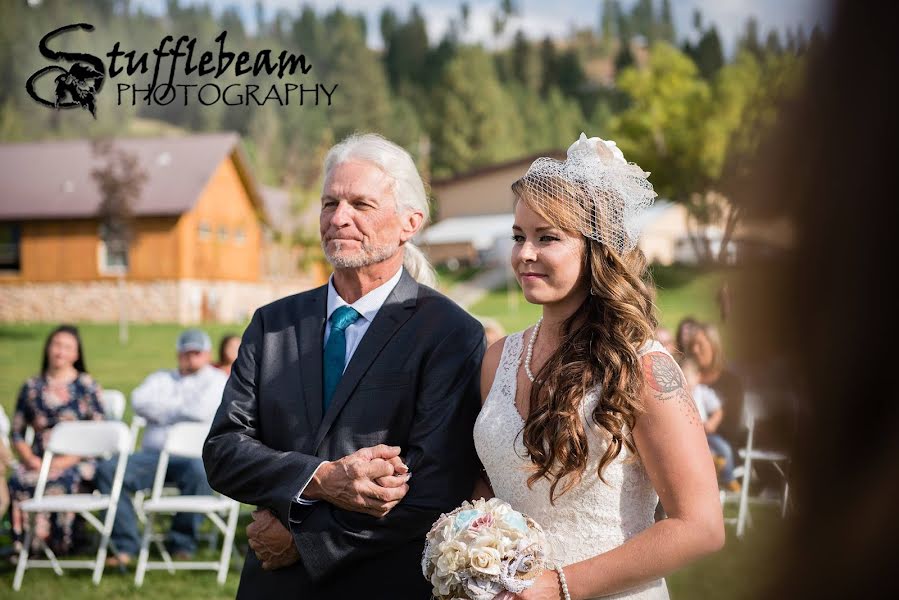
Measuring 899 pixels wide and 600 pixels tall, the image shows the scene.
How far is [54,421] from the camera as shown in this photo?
292 inches

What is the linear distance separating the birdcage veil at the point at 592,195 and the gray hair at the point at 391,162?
1.79 ft

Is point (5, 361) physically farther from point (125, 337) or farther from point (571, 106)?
point (571, 106)

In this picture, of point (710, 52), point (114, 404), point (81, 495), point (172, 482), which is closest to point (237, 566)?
point (172, 482)

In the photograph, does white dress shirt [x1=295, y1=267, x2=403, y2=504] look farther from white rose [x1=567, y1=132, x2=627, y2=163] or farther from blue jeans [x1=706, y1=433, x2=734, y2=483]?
blue jeans [x1=706, y1=433, x2=734, y2=483]

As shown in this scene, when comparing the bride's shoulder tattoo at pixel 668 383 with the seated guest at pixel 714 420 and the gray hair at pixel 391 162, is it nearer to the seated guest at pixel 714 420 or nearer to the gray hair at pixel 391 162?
the gray hair at pixel 391 162

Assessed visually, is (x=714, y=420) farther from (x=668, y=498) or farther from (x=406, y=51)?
(x=406, y=51)

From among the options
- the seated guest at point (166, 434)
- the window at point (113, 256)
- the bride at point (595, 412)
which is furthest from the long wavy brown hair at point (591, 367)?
the window at point (113, 256)

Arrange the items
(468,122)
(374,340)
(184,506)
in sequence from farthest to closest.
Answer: (468,122)
(184,506)
(374,340)

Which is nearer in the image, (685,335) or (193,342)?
(685,335)

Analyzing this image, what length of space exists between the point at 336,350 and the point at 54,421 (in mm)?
5484

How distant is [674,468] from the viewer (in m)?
2.11

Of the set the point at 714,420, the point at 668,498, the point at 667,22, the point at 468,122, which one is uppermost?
the point at 667,22

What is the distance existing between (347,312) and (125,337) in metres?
21.9

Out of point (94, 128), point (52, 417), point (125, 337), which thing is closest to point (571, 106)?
point (94, 128)
